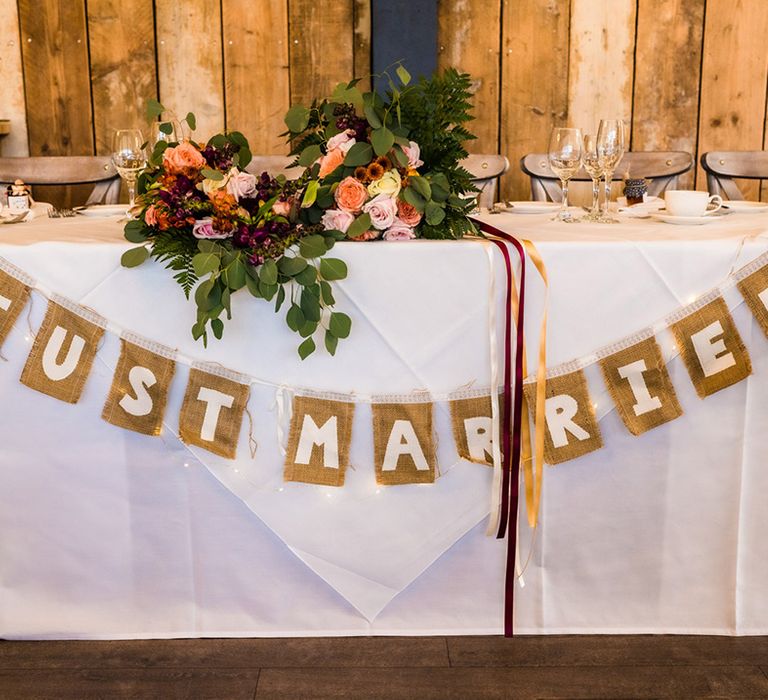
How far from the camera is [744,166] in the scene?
7.82ft

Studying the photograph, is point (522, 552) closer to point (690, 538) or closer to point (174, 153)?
point (690, 538)

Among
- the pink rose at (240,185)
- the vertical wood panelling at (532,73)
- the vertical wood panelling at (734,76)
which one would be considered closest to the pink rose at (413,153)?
the pink rose at (240,185)

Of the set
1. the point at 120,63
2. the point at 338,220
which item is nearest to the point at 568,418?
the point at 338,220

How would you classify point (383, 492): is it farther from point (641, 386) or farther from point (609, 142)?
point (609, 142)

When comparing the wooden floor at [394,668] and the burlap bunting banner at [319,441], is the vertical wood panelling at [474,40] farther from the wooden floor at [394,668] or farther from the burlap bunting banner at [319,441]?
the wooden floor at [394,668]

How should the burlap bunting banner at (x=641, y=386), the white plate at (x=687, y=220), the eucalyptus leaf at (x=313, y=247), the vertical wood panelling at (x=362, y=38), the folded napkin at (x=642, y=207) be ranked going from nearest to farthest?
the eucalyptus leaf at (x=313, y=247) → the burlap bunting banner at (x=641, y=386) → the white plate at (x=687, y=220) → the folded napkin at (x=642, y=207) → the vertical wood panelling at (x=362, y=38)

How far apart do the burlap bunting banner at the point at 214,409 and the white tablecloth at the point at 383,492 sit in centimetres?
2

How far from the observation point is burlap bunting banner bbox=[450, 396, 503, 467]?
1.37m

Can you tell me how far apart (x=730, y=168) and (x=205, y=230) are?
5.57 ft

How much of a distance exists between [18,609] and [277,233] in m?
0.81

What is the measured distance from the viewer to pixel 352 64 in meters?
3.05

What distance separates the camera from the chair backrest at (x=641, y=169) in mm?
2393

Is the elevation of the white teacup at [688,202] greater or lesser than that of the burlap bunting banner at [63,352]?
greater

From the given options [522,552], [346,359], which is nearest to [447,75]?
[346,359]
